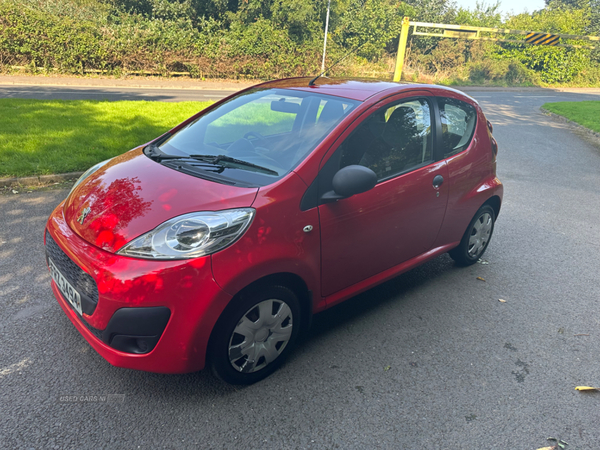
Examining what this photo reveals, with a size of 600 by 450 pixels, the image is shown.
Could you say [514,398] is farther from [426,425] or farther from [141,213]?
[141,213]

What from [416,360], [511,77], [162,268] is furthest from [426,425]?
[511,77]

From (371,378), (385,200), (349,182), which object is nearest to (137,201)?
(349,182)

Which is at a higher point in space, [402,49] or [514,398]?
[402,49]

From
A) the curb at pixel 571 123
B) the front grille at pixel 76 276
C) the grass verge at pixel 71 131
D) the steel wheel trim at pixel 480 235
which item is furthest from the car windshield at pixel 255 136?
the curb at pixel 571 123

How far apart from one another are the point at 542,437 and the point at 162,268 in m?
2.24

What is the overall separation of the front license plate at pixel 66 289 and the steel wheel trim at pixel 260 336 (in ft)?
2.89

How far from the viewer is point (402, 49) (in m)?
29.3

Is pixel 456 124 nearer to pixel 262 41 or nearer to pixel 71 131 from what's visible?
pixel 71 131

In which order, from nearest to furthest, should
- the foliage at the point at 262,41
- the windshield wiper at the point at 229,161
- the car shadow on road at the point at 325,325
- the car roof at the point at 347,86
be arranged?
the car shadow on road at the point at 325,325
the windshield wiper at the point at 229,161
the car roof at the point at 347,86
the foliage at the point at 262,41

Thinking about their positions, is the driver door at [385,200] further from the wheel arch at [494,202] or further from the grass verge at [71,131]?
the grass verge at [71,131]

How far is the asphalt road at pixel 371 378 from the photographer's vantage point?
2396 millimetres

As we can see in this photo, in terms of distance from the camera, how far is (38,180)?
603cm

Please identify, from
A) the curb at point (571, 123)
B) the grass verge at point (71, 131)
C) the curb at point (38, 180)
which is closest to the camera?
the curb at point (38, 180)

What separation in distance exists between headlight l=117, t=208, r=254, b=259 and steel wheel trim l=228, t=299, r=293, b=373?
0.45 m
